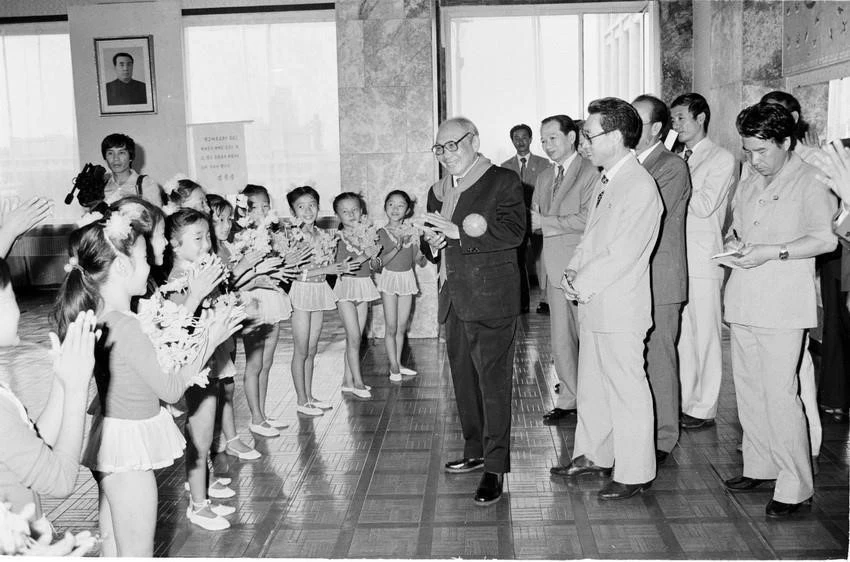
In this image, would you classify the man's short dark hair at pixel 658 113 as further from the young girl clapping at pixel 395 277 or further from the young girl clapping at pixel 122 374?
the young girl clapping at pixel 122 374

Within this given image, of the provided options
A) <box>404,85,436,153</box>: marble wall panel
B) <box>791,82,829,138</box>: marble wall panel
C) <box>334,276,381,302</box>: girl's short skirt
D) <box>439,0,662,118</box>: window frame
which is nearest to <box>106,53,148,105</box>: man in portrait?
<box>439,0,662,118</box>: window frame

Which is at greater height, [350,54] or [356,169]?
[350,54]

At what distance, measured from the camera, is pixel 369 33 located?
7965mm

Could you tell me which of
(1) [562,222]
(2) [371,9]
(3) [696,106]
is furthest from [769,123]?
(2) [371,9]

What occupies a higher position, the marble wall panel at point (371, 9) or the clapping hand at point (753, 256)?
the marble wall panel at point (371, 9)

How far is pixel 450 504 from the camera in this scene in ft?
12.8

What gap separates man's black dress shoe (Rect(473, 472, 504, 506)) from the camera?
12.8ft

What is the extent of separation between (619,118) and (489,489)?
176 centimetres

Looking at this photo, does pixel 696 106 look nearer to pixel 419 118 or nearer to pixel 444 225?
pixel 444 225

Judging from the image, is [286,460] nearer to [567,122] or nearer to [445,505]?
[445,505]

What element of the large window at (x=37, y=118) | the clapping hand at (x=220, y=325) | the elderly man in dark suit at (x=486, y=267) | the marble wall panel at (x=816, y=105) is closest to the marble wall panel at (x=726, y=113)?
the marble wall panel at (x=816, y=105)

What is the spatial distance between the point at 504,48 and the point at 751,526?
27.1 feet

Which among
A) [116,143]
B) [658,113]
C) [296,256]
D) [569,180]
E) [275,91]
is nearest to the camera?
[658,113]

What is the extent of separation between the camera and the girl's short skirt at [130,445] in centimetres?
270
